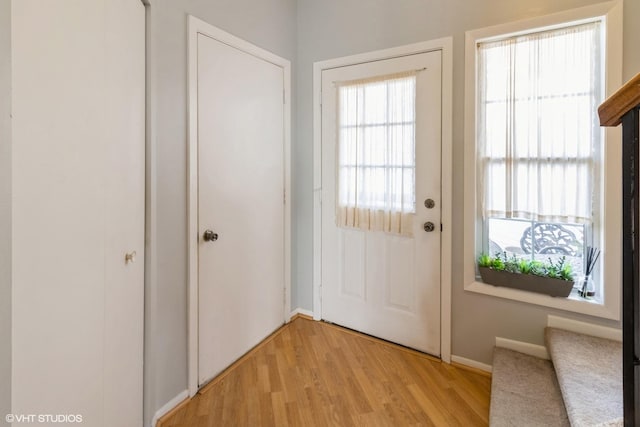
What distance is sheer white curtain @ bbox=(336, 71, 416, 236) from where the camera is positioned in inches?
88.3

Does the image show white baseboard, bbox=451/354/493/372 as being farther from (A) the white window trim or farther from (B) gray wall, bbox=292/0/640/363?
(A) the white window trim

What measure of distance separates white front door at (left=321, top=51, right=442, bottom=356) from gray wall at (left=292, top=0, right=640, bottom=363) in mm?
130

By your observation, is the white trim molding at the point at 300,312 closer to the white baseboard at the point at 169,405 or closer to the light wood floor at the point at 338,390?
the light wood floor at the point at 338,390

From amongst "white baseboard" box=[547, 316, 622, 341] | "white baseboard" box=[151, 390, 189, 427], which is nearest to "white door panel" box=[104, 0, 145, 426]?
"white baseboard" box=[151, 390, 189, 427]

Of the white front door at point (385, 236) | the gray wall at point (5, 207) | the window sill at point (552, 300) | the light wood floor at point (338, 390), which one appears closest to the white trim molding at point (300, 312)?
the white front door at point (385, 236)

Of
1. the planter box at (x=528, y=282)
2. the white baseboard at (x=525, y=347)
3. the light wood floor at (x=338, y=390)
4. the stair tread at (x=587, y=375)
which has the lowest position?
the light wood floor at (x=338, y=390)

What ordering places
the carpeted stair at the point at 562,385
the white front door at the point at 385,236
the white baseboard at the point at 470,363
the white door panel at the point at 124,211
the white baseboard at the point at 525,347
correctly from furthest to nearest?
the white front door at the point at 385,236 < the white baseboard at the point at 470,363 < the white baseboard at the point at 525,347 < the carpeted stair at the point at 562,385 < the white door panel at the point at 124,211

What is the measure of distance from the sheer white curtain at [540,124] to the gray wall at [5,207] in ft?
7.17

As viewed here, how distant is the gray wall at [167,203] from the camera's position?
154 cm

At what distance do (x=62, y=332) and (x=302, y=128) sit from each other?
219cm

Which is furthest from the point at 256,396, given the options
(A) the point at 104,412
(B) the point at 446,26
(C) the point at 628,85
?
(B) the point at 446,26

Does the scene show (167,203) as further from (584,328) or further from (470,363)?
(584,328)

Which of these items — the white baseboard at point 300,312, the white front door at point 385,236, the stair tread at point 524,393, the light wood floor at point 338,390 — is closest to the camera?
the stair tread at point 524,393

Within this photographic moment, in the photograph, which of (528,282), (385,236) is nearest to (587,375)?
(528,282)
